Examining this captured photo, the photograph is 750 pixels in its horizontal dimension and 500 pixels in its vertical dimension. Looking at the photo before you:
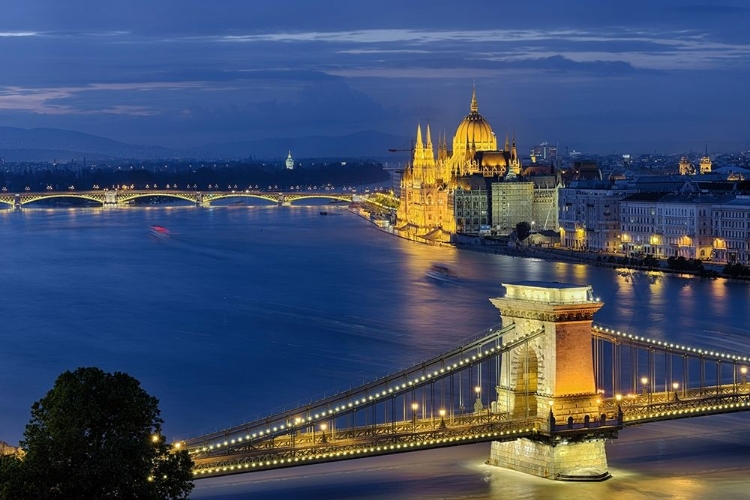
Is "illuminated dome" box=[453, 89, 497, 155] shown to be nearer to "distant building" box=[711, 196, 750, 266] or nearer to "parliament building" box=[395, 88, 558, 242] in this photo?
"parliament building" box=[395, 88, 558, 242]

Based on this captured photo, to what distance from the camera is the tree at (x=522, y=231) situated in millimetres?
45697

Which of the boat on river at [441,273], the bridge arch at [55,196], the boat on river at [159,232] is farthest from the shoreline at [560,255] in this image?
the bridge arch at [55,196]

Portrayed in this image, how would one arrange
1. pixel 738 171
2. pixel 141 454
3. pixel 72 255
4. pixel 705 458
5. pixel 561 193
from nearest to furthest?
pixel 141 454 → pixel 705 458 → pixel 72 255 → pixel 561 193 → pixel 738 171

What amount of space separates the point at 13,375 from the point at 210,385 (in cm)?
270

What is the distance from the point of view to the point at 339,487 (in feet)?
42.0

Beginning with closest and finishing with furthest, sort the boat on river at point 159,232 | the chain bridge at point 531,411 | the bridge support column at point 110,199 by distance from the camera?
the chain bridge at point 531,411 → the boat on river at point 159,232 → the bridge support column at point 110,199

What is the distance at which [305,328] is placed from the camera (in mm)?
24047

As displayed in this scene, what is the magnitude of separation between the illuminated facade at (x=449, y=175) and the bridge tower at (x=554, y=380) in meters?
36.5

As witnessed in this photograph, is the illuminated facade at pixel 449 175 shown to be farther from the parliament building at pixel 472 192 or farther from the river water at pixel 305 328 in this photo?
the river water at pixel 305 328

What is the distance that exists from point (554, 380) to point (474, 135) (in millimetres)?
47263

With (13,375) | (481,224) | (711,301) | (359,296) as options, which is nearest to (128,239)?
(481,224)

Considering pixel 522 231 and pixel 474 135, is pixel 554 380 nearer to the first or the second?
pixel 522 231

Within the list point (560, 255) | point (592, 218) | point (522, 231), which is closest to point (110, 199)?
point (522, 231)

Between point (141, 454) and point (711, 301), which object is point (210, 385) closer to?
point (141, 454)
